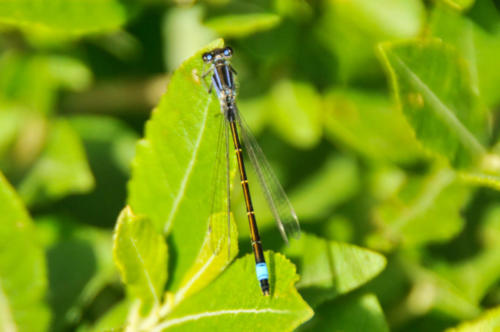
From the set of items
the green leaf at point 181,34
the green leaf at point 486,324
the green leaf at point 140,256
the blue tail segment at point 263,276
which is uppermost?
the green leaf at point 181,34

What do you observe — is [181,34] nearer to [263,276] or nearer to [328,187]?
[328,187]

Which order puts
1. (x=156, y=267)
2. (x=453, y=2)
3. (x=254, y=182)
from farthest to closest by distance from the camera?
(x=254, y=182)
(x=453, y=2)
(x=156, y=267)

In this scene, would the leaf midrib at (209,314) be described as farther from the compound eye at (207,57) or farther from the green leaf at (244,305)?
the compound eye at (207,57)

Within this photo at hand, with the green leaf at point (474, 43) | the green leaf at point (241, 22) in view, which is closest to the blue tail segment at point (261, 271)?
the green leaf at point (241, 22)

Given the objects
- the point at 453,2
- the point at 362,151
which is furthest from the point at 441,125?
the point at 362,151

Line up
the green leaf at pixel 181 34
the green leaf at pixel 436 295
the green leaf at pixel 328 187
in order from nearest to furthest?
the green leaf at pixel 436 295 < the green leaf at pixel 328 187 < the green leaf at pixel 181 34

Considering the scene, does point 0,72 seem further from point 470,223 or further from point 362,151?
point 470,223

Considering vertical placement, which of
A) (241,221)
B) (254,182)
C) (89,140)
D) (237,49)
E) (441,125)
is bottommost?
(241,221)
